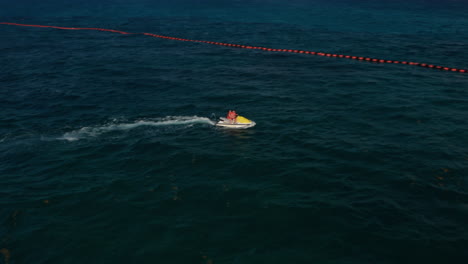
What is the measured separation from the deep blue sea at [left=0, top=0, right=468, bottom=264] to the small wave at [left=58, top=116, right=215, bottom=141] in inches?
8.2

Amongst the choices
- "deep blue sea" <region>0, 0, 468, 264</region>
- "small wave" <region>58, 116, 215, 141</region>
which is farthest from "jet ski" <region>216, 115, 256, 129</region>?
"small wave" <region>58, 116, 215, 141</region>

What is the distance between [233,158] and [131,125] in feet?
40.8

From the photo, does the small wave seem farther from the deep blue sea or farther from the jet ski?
the jet ski

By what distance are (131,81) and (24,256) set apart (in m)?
33.8

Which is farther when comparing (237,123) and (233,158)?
(237,123)

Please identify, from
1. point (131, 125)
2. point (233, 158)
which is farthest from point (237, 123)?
point (131, 125)

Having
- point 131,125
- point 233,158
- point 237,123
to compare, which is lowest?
point 233,158

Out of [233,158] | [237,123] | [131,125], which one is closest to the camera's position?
[233,158]

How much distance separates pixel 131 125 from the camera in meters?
36.3

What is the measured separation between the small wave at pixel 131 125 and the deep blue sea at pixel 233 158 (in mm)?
208

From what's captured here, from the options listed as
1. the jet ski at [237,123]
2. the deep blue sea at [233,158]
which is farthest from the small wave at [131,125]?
the jet ski at [237,123]

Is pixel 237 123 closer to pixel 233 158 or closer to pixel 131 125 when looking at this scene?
pixel 233 158

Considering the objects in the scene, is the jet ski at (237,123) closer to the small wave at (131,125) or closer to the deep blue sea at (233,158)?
the deep blue sea at (233,158)

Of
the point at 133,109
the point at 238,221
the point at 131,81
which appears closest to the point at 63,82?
the point at 131,81
